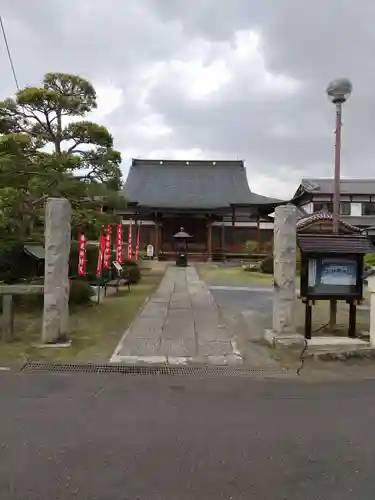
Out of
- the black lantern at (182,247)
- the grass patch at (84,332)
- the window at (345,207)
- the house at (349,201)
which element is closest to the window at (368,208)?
the house at (349,201)

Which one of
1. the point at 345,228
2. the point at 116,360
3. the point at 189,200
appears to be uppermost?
the point at 189,200

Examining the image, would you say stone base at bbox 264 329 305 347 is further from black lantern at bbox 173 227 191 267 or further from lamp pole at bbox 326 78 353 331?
black lantern at bbox 173 227 191 267

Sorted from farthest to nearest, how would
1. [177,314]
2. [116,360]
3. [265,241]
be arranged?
[265,241] → [177,314] → [116,360]

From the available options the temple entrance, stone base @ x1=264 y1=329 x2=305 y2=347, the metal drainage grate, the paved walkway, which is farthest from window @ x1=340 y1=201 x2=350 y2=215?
the metal drainage grate

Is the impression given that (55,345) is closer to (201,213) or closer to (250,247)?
(250,247)

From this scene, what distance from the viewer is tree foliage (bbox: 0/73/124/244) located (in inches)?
363

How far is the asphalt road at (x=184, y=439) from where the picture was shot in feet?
9.31

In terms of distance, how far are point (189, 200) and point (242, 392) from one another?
94.1 ft

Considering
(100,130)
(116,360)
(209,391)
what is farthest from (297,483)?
(100,130)

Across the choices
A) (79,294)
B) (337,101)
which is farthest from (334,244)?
(79,294)

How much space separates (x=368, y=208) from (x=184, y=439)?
129ft

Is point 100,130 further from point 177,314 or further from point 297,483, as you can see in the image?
point 297,483

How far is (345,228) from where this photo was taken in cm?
2358

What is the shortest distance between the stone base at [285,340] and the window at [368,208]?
3526 cm
